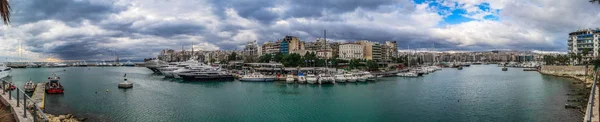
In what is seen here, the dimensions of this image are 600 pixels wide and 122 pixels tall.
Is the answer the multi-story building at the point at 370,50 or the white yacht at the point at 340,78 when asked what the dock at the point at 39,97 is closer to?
the white yacht at the point at 340,78

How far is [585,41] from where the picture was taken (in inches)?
3059

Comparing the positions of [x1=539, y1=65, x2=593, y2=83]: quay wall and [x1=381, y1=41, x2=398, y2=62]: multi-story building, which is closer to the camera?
[x1=539, y1=65, x2=593, y2=83]: quay wall

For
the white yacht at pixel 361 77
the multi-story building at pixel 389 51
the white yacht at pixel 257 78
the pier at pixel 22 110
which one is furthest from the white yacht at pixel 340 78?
the multi-story building at pixel 389 51

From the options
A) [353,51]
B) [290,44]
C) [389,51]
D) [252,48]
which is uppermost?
[252,48]

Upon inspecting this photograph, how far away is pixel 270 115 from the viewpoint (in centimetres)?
2450

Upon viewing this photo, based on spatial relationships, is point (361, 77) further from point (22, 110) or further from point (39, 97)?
point (22, 110)

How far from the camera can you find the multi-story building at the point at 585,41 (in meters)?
74.5

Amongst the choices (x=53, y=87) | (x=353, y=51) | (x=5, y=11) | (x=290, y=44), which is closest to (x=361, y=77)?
(x=53, y=87)

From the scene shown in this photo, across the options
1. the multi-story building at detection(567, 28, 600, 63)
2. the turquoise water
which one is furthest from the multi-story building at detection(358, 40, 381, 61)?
the turquoise water

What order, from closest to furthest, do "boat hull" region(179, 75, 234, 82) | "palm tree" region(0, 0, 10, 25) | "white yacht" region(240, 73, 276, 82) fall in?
"palm tree" region(0, 0, 10, 25)
"white yacht" region(240, 73, 276, 82)
"boat hull" region(179, 75, 234, 82)

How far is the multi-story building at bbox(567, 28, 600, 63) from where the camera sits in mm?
74500

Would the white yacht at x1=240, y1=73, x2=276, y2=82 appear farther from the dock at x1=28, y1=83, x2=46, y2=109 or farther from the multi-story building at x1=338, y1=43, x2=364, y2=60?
the multi-story building at x1=338, y1=43, x2=364, y2=60

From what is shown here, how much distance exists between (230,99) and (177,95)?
6.69 metres

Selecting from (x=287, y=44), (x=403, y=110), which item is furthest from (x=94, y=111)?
(x=287, y=44)
